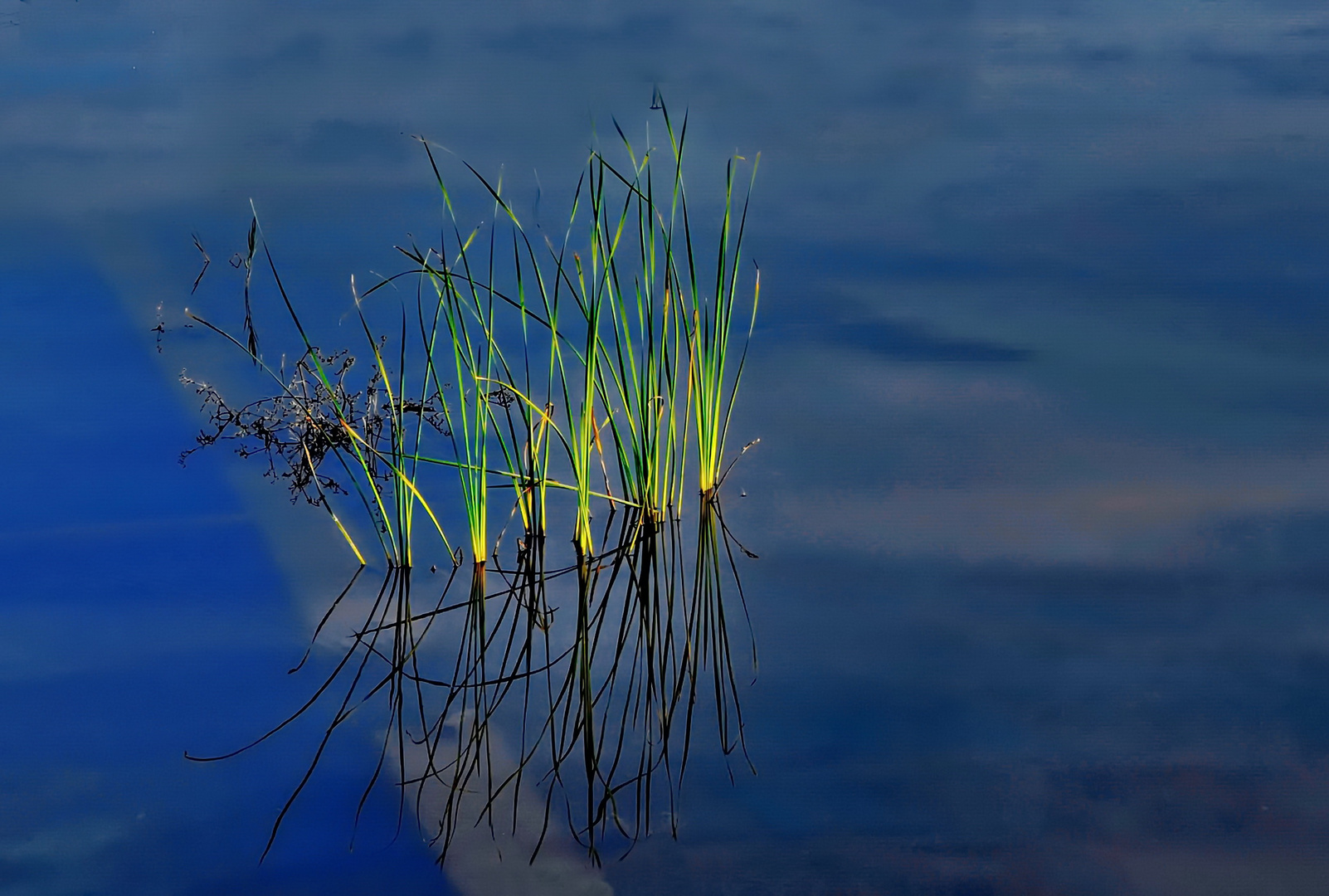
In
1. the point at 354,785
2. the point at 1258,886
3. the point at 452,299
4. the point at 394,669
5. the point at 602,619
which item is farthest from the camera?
the point at 452,299

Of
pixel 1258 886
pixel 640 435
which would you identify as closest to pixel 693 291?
pixel 640 435

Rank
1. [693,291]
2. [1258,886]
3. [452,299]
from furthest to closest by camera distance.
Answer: [693,291], [452,299], [1258,886]

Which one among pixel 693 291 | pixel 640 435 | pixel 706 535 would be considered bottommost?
pixel 706 535

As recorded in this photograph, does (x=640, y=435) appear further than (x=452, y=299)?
Yes

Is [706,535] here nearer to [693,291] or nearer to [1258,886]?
[693,291]

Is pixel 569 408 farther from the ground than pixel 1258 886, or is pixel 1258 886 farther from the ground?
pixel 569 408

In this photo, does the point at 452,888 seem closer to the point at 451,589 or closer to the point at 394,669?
the point at 394,669

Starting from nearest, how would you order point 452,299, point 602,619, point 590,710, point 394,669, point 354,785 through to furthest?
point 354,785
point 590,710
point 394,669
point 602,619
point 452,299

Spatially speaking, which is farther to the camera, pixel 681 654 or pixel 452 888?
pixel 681 654

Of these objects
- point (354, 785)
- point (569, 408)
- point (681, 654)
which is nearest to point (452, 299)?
point (569, 408)
